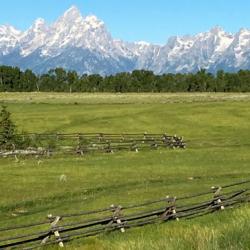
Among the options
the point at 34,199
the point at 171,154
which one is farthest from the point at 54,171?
the point at 171,154

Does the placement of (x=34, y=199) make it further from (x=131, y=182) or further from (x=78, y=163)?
(x=78, y=163)

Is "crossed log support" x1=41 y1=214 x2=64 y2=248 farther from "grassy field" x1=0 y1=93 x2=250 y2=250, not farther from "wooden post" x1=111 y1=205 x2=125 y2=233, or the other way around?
"wooden post" x1=111 y1=205 x2=125 y2=233

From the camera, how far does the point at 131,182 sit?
40188mm

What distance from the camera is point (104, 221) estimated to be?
80.4ft

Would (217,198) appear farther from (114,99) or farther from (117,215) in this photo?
(114,99)

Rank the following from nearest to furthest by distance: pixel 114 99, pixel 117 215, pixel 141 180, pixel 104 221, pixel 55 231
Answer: pixel 55 231, pixel 104 221, pixel 117 215, pixel 141 180, pixel 114 99

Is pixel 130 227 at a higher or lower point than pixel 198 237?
lower

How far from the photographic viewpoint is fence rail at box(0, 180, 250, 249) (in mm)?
22125

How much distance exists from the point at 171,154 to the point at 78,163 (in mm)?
10915

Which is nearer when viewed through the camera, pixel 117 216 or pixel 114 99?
pixel 117 216

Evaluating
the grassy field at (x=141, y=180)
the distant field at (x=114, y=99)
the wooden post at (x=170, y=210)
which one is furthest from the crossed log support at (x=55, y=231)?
the distant field at (x=114, y=99)

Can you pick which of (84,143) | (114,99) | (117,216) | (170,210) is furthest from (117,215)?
(114,99)

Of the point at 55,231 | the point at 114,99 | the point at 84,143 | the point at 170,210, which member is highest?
the point at 114,99

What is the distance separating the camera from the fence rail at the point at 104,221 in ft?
72.6
